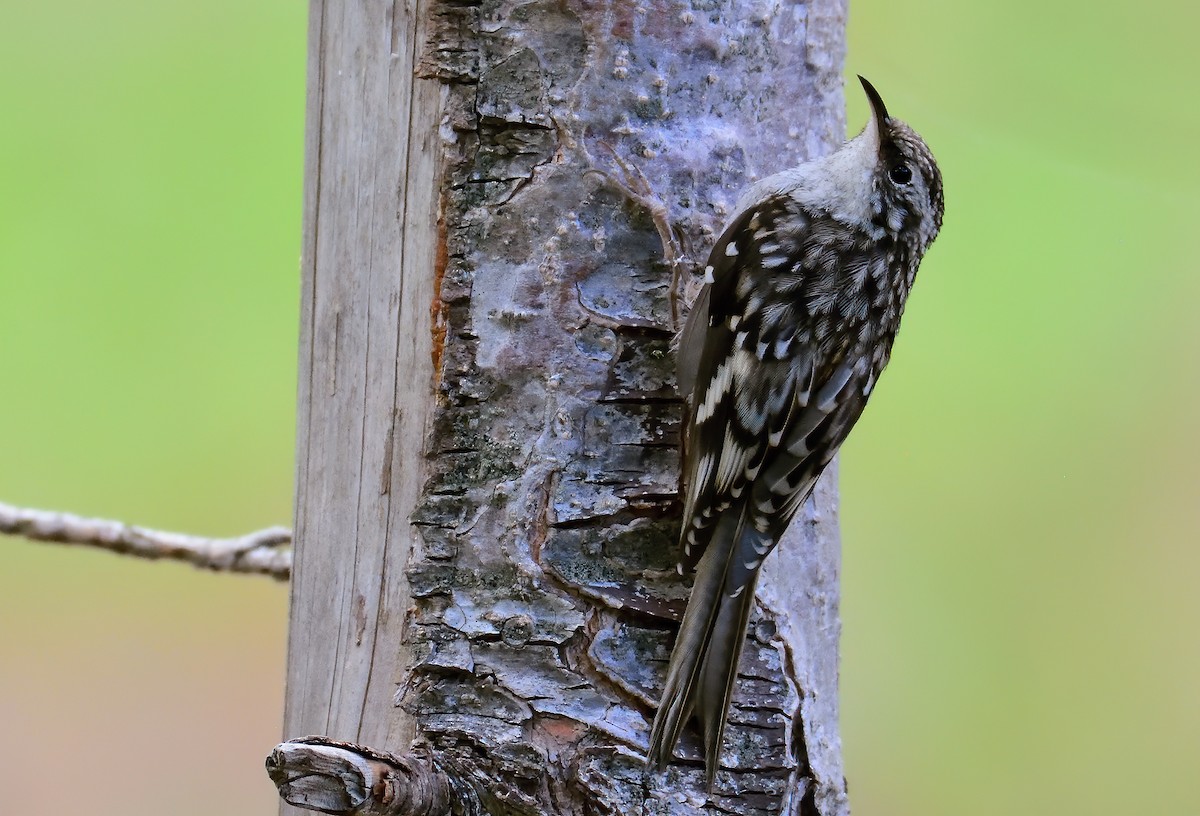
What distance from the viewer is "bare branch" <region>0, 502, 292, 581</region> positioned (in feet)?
7.07

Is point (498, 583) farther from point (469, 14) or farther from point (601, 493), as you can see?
point (469, 14)

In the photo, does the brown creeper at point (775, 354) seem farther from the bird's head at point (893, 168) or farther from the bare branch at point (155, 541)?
the bare branch at point (155, 541)

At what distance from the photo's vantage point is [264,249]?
3.71 m

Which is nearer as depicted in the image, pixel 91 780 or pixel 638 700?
pixel 638 700

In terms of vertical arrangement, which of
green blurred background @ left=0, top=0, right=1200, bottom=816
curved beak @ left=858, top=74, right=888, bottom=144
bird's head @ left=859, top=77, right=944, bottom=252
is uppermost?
curved beak @ left=858, top=74, right=888, bottom=144

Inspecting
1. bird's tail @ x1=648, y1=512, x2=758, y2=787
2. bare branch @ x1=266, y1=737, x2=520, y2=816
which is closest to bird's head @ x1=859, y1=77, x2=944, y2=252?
bird's tail @ x1=648, y1=512, x2=758, y2=787

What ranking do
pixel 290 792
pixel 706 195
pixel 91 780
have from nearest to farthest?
pixel 290 792
pixel 706 195
pixel 91 780

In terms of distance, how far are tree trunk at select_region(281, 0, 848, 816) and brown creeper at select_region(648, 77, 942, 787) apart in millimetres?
52

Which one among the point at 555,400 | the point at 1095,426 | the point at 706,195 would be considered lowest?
the point at 1095,426

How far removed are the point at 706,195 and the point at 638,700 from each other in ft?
2.45

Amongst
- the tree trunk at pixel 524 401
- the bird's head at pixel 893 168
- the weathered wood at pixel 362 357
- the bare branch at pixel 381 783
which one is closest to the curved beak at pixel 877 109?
the bird's head at pixel 893 168

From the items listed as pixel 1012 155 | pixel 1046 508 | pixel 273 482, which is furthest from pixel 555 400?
pixel 1046 508

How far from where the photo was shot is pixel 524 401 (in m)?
1.60

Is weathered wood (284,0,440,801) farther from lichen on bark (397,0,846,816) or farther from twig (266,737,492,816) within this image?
twig (266,737,492,816)
